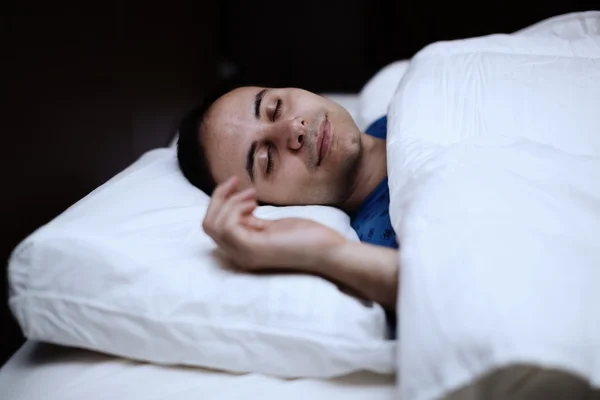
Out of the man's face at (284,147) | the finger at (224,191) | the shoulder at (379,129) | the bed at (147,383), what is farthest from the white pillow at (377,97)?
the bed at (147,383)

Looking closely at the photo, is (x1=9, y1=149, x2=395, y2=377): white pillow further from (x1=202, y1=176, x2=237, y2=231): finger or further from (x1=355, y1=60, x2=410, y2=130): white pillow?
(x1=355, y1=60, x2=410, y2=130): white pillow

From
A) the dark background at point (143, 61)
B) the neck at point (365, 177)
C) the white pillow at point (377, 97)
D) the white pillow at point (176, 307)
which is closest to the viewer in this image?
the white pillow at point (176, 307)

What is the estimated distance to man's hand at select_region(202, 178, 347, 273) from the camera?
654 millimetres

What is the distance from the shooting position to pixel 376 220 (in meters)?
0.91

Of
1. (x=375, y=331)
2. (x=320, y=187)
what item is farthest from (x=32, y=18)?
(x=375, y=331)

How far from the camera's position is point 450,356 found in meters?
0.49

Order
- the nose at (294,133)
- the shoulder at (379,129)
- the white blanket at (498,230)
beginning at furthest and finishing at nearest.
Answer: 1. the shoulder at (379,129)
2. the nose at (294,133)
3. the white blanket at (498,230)

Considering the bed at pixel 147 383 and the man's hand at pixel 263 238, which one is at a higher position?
the man's hand at pixel 263 238

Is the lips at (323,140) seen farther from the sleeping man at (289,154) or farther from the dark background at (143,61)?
the dark background at (143,61)

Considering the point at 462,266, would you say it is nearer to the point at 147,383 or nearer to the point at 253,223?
the point at 253,223

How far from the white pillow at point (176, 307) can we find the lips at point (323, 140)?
35 cm

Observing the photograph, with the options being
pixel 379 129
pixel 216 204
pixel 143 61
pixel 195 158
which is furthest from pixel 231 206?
pixel 143 61

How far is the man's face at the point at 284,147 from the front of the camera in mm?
955

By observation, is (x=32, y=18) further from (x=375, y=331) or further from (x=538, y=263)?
(x=538, y=263)
